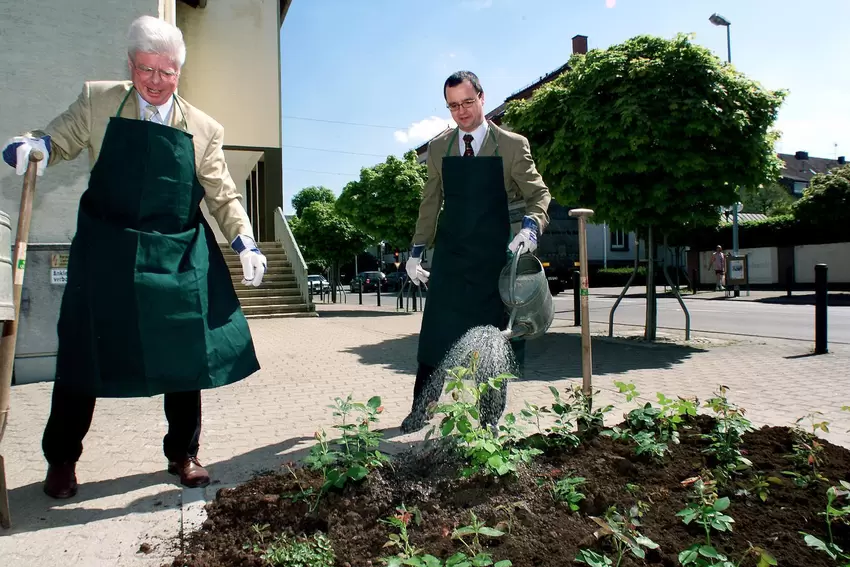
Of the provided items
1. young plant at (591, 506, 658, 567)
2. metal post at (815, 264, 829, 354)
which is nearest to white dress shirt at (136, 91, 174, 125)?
young plant at (591, 506, 658, 567)

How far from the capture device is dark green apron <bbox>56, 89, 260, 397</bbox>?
283 cm

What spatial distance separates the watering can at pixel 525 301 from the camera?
3285 mm

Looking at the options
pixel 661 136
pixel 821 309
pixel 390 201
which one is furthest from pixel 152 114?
pixel 390 201

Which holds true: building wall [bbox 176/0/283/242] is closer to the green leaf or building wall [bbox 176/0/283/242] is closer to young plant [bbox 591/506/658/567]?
the green leaf

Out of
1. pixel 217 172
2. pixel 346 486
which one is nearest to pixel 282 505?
pixel 346 486

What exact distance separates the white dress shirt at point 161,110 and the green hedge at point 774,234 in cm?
2771

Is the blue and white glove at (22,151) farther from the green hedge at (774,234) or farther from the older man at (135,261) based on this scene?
the green hedge at (774,234)

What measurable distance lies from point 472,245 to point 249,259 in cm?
127

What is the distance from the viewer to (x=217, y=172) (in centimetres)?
319

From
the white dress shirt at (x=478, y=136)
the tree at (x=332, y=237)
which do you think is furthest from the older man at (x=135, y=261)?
the tree at (x=332, y=237)

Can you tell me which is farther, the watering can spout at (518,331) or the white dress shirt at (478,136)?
the white dress shirt at (478,136)

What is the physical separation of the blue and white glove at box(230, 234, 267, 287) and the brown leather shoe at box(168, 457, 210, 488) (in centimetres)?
93

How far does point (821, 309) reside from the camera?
7.58 meters

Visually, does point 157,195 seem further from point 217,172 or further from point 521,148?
point 521,148
